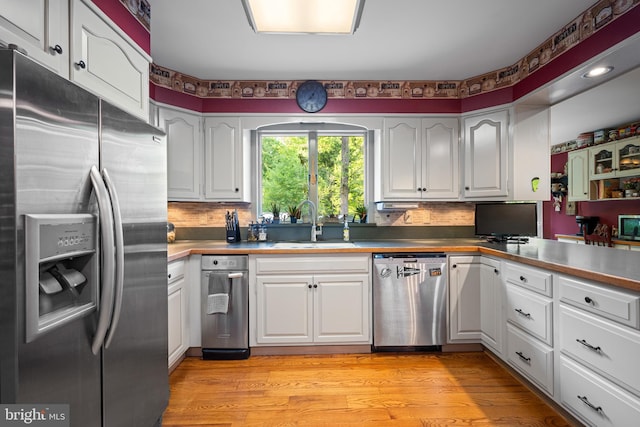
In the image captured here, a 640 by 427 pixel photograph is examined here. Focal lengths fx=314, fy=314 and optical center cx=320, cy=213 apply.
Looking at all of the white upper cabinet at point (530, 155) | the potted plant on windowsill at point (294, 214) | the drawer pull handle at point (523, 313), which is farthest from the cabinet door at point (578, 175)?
the potted plant on windowsill at point (294, 214)

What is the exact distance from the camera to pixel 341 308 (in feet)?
8.46

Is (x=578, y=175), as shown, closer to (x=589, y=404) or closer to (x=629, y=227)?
(x=629, y=227)

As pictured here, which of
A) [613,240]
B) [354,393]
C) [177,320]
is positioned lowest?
[354,393]

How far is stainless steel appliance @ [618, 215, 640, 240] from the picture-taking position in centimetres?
468

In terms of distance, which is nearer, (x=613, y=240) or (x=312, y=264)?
(x=312, y=264)

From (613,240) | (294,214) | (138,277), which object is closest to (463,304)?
(294,214)

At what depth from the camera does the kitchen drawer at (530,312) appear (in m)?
1.77

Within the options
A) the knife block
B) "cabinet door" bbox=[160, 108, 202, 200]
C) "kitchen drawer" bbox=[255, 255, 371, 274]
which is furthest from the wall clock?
"kitchen drawer" bbox=[255, 255, 371, 274]

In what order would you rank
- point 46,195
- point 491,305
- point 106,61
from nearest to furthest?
point 46,195, point 106,61, point 491,305

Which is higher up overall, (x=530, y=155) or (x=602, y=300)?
(x=530, y=155)

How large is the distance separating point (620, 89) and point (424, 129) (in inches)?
98.6

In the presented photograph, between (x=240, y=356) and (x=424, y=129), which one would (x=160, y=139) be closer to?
(x=240, y=356)

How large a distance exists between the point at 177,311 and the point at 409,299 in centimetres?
181

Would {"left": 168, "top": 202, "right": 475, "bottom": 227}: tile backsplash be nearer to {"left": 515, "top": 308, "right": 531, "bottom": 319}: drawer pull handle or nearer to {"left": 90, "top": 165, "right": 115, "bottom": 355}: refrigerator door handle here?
{"left": 515, "top": 308, "right": 531, "bottom": 319}: drawer pull handle
